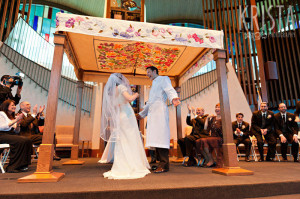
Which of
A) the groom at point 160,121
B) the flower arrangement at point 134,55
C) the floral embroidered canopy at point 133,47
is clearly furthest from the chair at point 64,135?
Result: the groom at point 160,121

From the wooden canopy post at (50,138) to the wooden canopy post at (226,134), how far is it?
1.98m

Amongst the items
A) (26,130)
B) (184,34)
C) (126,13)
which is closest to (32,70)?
(26,130)

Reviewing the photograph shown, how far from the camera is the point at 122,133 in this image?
257cm

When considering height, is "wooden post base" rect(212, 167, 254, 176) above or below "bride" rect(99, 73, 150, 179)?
below

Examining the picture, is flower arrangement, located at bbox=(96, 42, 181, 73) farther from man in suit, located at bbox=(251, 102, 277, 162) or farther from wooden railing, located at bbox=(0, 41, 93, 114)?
wooden railing, located at bbox=(0, 41, 93, 114)

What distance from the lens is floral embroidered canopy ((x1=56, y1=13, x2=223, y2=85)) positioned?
2471 mm

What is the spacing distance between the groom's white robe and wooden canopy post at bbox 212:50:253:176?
670 mm

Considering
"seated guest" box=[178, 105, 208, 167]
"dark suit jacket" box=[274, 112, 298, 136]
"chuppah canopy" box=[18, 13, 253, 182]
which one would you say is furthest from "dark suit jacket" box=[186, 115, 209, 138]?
"dark suit jacket" box=[274, 112, 298, 136]

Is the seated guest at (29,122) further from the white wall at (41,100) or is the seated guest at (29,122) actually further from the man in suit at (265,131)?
the man in suit at (265,131)

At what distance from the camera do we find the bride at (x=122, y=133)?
236 centimetres

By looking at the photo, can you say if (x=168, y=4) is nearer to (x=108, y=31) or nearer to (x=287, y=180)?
(x=108, y=31)

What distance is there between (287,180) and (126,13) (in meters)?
3.40

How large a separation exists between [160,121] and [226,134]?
892 mm

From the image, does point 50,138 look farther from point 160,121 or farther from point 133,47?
point 133,47
